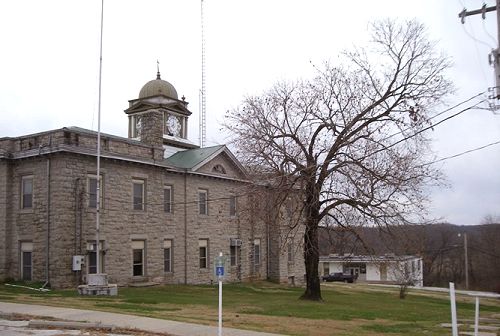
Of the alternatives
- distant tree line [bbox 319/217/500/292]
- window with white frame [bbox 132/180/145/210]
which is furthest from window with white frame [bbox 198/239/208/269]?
distant tree line [bbox 319/217/500/292]

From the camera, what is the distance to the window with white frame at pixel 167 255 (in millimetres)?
34250

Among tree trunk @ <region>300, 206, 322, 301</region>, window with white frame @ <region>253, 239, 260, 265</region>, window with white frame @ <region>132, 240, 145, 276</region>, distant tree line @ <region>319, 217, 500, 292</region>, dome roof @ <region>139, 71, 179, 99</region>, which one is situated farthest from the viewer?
distant tree line @ <region>319, 217, 500, 292</region>

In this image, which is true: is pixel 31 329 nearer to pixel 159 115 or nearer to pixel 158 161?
pixel 158 161

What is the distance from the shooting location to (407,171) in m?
22.8

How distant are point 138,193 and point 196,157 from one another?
687 centimetres

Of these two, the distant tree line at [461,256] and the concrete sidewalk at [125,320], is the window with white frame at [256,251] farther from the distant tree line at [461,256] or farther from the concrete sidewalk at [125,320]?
the concrete sidewalk at [125,320]

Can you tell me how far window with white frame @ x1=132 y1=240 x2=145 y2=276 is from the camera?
103ft

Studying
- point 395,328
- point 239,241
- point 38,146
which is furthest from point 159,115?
point 395,328

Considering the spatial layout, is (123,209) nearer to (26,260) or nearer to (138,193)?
(138,193)

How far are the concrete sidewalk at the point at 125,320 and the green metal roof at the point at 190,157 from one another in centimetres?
1852

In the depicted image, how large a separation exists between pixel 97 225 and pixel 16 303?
24.7 feet

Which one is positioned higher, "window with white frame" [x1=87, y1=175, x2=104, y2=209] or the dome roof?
the dome roof

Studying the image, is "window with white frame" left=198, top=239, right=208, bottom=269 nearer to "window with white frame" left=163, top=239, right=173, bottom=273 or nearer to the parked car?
"window with white frame" left=163, top=239, right=173, bottom=273

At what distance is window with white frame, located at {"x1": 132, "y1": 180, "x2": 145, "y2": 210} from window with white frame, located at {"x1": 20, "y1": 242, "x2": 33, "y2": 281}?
19.5 ft
